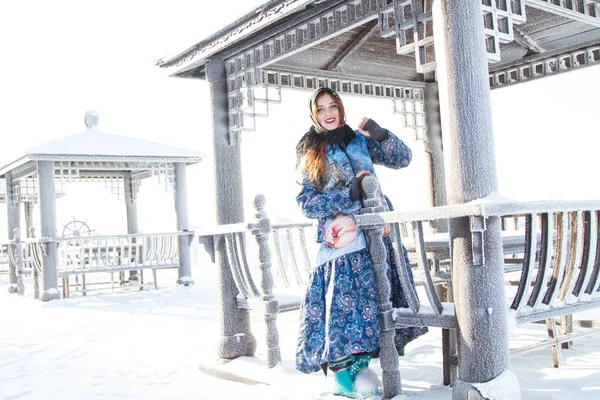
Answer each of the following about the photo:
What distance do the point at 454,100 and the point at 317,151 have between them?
92 cm

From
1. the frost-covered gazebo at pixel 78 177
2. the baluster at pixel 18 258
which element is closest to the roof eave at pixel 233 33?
the frost-covered gazebo at pixel 78 177

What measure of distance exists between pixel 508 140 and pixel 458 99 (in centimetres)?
2990

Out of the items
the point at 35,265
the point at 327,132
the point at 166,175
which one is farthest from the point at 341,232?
the point at 35,265

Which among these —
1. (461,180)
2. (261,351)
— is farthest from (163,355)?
(461,180)

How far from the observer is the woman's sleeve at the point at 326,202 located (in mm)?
3648

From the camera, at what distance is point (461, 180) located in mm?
3193

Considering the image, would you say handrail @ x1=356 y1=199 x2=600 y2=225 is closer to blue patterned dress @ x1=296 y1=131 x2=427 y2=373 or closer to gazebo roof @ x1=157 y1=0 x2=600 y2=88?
blue patterned dress @ x1=296 y1=131 x2=427 y2=373

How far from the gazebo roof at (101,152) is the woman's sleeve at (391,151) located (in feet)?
30.8

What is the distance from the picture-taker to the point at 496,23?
136 inches

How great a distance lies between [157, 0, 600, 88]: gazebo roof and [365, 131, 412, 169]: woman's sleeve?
470 millimetres

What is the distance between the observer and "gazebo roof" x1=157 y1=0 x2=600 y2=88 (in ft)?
12.3

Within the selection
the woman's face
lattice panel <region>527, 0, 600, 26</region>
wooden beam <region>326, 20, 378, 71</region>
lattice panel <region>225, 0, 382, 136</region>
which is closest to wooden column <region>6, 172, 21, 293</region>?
lattice panel <region>225, 0, 382, 136</region>

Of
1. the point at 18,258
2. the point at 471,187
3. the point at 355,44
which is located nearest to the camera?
the point at 471,187

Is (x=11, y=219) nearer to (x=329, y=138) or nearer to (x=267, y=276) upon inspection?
(x=267, y=276)
